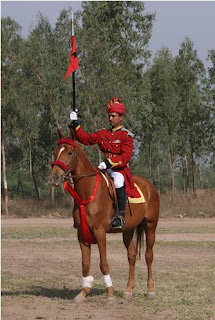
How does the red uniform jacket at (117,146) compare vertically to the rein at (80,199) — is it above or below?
above

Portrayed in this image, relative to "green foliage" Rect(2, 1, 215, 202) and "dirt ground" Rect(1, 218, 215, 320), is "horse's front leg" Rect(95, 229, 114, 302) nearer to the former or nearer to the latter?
"dirt ground" Rect(1, 218, 215, 320)

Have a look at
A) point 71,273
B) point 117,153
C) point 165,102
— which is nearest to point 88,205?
point 117,153

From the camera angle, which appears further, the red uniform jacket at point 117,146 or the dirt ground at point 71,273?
the red uniform jacket at point 117,146

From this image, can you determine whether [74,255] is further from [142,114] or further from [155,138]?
[155,138]

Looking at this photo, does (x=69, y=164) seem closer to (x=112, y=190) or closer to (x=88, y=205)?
(x=88, y=205)

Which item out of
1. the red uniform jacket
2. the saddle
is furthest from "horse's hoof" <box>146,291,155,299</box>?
the red uniform jacket

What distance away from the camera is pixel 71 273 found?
15.1 metres

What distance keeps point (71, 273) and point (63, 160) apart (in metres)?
4.71

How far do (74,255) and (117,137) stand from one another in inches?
286

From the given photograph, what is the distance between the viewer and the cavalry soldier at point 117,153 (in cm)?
1145

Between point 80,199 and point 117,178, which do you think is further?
point 117,178

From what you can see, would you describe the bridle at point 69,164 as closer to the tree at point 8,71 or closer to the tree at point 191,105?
the tree at point 8,71

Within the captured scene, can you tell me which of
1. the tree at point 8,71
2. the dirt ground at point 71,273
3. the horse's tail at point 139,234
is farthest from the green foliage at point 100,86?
the horse's tail at point 139,234

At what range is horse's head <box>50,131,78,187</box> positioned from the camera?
10665mm
